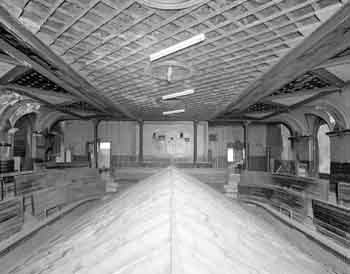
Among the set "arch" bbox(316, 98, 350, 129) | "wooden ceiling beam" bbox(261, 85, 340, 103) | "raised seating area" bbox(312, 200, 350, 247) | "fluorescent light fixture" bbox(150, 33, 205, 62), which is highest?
"wooden ceiling beam" bbox(261, 85, 340, 103)

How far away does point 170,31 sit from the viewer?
4008mm

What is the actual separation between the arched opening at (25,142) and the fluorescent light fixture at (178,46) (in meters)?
10.9

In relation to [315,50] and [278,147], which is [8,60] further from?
[278,147]

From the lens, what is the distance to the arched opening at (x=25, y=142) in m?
12.8

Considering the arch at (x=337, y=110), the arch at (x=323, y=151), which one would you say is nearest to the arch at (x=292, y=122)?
the arch at (x=323, y=151)

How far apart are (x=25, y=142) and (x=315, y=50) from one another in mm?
14686

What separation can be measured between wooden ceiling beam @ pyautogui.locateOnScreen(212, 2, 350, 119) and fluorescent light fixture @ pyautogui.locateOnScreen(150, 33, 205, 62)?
1931mm

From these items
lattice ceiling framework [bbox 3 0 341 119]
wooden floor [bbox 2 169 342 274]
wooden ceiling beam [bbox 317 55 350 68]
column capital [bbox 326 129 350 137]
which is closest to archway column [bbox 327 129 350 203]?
column capital [bbox 326 129 350 137]

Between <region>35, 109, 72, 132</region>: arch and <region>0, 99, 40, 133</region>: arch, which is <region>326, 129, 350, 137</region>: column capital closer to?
<region>0, 99, 40, 133</region>: arch

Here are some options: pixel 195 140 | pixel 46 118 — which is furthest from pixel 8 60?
pixel 195 140

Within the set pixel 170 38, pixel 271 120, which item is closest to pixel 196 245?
pixel 170 38

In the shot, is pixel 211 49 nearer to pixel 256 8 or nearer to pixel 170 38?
pixel 170 38

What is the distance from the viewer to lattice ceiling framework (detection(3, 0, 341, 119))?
3305 mm

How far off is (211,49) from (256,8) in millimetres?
1441
